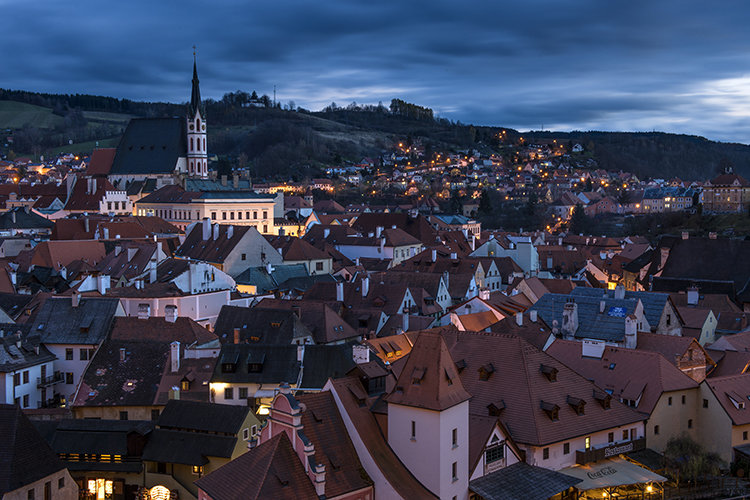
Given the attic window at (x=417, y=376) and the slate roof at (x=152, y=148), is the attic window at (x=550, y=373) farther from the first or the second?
the slate roof at (x=152, y=148)

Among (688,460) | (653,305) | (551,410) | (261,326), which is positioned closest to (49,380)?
(261,326)

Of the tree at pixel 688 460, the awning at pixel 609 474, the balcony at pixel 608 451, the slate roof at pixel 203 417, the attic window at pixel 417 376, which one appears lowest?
the tree at pixel 688 460

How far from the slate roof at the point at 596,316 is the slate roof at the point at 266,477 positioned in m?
23.9

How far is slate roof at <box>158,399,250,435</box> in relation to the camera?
33688 millimetres

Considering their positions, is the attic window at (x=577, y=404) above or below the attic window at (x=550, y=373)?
below

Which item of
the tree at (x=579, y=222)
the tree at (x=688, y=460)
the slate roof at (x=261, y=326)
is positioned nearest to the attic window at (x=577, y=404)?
the tree at (x=688, y=460)

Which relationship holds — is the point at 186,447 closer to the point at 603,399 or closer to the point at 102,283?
the point at 603,399

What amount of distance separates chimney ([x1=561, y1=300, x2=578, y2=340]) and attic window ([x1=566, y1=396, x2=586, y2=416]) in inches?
552

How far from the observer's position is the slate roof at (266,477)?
1003 inches

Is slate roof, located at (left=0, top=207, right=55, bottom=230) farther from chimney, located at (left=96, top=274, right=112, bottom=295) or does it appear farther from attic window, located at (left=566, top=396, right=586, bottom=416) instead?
attic window, located at (left=566, top=396, right=586, bottom=416)

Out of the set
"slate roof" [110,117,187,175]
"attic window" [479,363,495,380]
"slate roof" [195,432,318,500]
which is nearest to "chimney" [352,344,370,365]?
"attic window" [479,363,495,380]

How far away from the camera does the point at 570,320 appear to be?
46.4 meters

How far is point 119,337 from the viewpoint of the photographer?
44.1 metres

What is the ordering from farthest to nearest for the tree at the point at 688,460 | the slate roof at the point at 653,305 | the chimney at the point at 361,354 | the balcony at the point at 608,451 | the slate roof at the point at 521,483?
the slate roof at the point at 653,305 < the chimney at the point at 361,354 < the tree at the point at 688,460 < the balcony at the point at 608,451 < the slate roof at the point at 521,483
